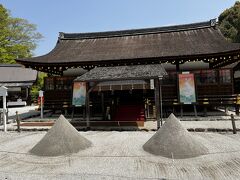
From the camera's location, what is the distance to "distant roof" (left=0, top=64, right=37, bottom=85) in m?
31.5

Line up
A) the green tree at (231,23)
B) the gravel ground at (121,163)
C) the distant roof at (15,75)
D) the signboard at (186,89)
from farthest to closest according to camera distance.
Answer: the green tree at (231,23), the distant roof at (15,75), the signboard at (186,89), the gravel ground at (121,163)

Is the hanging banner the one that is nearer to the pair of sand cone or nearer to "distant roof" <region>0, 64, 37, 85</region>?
the pair of sand cone

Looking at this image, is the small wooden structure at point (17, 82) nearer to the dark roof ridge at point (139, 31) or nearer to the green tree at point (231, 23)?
the dark roof ridge at point (139, 31)

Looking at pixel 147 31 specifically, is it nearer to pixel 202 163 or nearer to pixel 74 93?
pixel 74 93

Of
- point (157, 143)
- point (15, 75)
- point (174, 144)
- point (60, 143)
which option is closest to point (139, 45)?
point (157, 143)

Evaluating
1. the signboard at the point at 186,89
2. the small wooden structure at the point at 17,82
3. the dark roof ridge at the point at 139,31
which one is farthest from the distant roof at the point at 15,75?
the signboard at the point at 186,89

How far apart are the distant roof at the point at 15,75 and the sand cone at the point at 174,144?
2765cm

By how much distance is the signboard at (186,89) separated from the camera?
1380 centimetres

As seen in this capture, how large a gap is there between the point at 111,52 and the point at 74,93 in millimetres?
4348

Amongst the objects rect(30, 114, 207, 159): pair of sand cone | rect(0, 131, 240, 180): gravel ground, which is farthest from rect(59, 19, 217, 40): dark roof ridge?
rect(30, 114, 207, 159): pair of sand cone

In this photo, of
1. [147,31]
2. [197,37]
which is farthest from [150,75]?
[147,31]

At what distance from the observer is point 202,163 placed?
6.27 metres

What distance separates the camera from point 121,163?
6434mm

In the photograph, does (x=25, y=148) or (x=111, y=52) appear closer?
(x=25, y=148)
